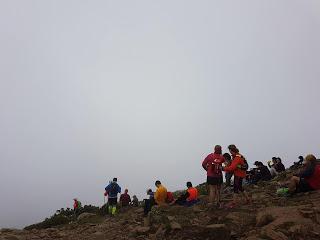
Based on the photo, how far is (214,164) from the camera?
1430 centimetres

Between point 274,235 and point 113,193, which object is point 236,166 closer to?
point 274,235

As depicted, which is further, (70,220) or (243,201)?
(70,220)

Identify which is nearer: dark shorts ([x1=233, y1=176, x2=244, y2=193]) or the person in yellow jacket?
dark shorts ([x1=233, y1=176, x2=244, y2=193])

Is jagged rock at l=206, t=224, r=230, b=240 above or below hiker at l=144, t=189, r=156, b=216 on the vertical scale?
below

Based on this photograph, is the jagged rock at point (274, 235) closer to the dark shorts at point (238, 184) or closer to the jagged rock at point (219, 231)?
the jagged rock at point (219, 231)

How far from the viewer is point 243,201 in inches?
572

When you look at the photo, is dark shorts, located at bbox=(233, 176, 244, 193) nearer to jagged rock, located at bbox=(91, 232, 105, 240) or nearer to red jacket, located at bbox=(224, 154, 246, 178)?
red jacket, located at bbox=(224, 154, 246, 178)

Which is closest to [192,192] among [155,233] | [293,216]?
[155,233]

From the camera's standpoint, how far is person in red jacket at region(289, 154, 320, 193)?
13547 millimetres

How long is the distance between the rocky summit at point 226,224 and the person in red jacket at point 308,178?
1.01 ft

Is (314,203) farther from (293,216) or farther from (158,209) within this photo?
(158,209)

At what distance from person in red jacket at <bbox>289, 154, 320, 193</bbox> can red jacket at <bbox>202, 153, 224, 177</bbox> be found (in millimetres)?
2848

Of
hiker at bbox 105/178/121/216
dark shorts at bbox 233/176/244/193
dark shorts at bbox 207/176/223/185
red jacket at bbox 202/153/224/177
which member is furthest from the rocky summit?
hiker at bbox 105/178/121/216

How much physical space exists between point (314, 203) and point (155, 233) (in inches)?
209
